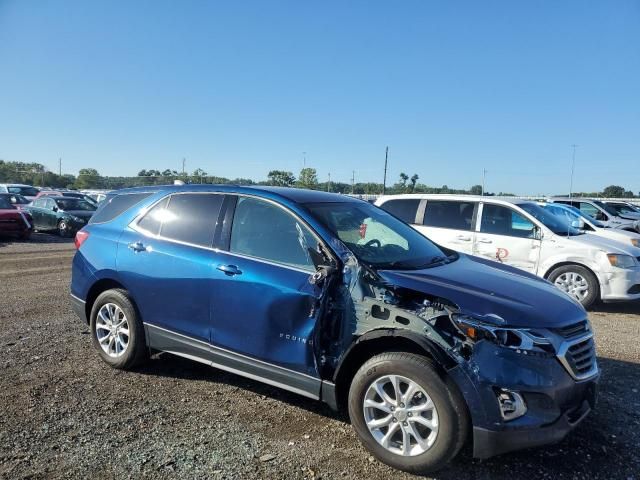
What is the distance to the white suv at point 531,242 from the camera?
7.82 metres

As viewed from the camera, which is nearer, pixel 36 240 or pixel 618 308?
pixel 618 308

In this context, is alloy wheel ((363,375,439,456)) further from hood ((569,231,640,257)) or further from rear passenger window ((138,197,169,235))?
hood ((569,231,640,257))

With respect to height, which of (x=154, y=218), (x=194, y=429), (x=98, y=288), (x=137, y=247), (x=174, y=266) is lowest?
(x=194, y=429)

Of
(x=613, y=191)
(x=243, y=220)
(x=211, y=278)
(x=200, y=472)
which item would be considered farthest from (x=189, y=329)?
(x=613, y=191)

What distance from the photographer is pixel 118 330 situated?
4.75 meters

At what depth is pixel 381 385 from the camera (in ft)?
10.6

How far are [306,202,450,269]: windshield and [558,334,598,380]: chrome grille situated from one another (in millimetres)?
1151

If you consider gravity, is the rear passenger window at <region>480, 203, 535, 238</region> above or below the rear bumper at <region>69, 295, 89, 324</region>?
above

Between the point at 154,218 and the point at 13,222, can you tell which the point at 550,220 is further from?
the point at 13,222

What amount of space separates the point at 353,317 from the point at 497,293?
978mm

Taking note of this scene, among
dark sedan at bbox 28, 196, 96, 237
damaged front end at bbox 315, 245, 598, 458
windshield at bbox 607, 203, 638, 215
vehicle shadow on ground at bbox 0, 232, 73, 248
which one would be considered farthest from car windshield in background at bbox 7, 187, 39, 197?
windshield at bbox 607, 203, 638, 215

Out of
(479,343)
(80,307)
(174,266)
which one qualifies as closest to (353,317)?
(479,343)

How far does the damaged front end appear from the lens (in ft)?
9.45

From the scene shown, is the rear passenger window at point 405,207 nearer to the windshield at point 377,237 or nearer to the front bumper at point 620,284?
the front bumper at point 620,284
